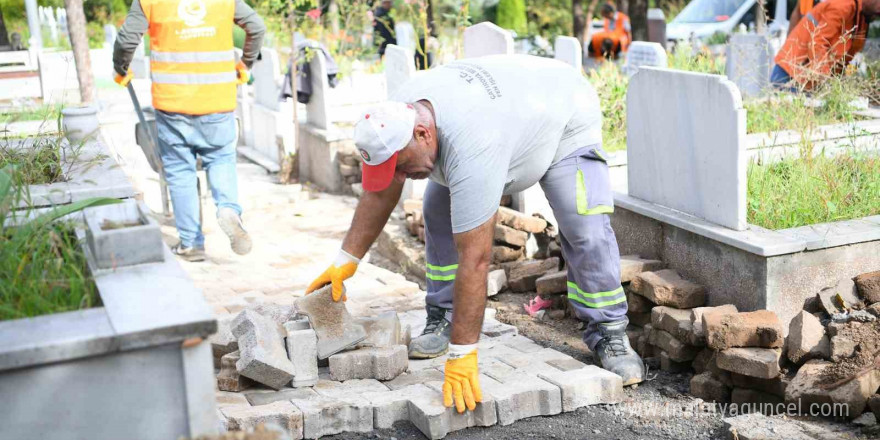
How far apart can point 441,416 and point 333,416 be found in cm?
42

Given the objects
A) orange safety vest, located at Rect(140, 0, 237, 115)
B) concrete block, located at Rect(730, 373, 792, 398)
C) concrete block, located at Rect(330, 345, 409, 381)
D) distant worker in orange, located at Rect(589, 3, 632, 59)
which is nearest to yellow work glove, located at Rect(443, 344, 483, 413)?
concrete block, located at Rect(330, 345, 409, 381)

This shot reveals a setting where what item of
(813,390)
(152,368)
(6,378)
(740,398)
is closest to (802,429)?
(813,390)

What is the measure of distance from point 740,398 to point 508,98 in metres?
1.55

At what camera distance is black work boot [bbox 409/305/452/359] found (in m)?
4.32

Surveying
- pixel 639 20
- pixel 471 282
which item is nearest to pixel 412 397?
pixel 471 282

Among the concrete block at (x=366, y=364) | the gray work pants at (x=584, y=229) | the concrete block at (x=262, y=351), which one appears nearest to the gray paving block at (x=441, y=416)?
the concrete block at (x=366, y=364)

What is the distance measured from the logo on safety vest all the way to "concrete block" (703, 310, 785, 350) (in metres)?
3.85

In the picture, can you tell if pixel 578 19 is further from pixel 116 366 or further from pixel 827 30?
pixel 116 366

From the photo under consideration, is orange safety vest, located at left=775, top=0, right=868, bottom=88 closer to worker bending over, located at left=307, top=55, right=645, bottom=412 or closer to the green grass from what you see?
the green grass

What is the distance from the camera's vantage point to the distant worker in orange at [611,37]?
14.2 metres

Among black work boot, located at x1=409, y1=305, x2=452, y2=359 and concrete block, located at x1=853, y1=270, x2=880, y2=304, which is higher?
concrete block, located at x1=853, y1=270, x2=880, y2=304

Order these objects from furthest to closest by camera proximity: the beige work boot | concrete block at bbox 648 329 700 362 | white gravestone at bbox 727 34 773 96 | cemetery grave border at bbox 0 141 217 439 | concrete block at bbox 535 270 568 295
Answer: white gravestone at bbox 727 34 773 96, the beige work boot, concrete block at bbox 535 270 568 295, concrete block at bbox 648 329 700 362, cemetery grave border at bbox 0 141 217 439

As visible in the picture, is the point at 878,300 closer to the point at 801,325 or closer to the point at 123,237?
the point at 801,325

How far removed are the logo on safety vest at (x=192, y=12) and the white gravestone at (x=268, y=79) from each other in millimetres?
3123
